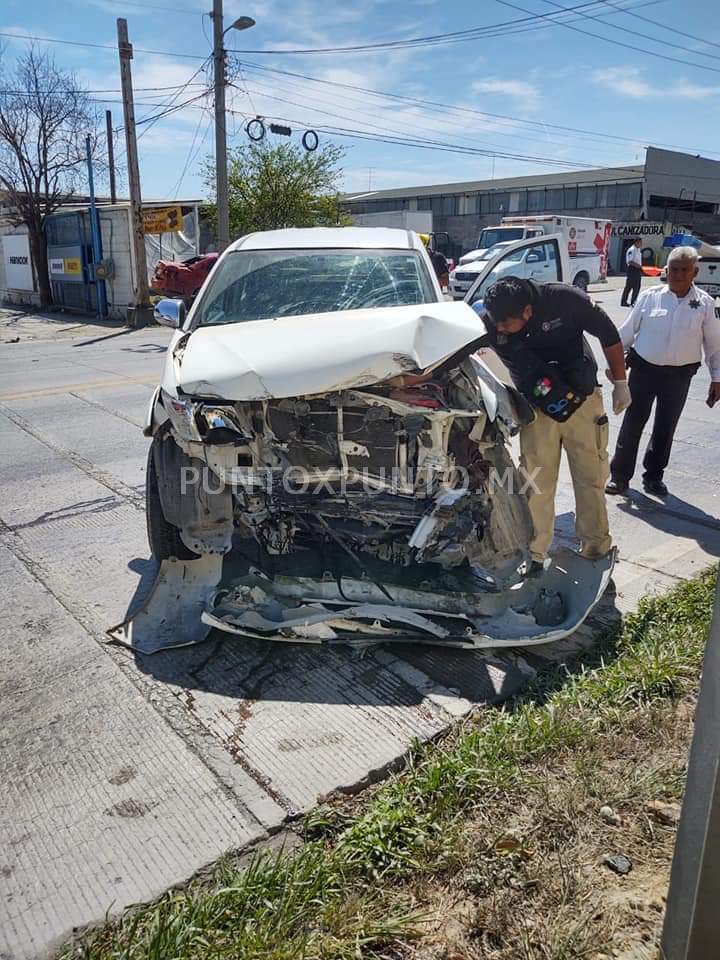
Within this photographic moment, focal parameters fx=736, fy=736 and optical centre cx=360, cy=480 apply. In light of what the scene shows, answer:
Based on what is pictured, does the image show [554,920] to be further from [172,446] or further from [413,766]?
[172,446]

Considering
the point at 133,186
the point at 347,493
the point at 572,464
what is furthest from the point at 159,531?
the point at 133,186

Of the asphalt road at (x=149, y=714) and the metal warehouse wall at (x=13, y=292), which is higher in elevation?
the metal warehouse wall at (x=13, y=292)

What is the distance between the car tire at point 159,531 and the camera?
3926 mm

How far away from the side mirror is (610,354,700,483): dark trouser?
11.1ft

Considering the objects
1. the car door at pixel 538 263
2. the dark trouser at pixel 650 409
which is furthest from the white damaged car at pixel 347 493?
the car door at pixel 538 263

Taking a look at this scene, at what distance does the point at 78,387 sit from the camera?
9602 mm

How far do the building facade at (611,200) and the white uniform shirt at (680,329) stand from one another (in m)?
38.7

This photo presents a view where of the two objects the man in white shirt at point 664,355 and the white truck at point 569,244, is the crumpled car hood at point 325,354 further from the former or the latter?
the white truck at point 569,244

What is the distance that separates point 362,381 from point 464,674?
141 cm

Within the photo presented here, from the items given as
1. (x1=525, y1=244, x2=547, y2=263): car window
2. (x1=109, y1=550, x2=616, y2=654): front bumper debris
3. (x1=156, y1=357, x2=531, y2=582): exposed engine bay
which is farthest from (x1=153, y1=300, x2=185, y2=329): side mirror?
(x1=525, y1=244, x2=547, y2=263): car window

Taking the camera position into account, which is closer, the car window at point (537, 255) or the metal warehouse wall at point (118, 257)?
→ the car window at point (537, 255)

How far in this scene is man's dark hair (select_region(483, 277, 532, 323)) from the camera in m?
3.64

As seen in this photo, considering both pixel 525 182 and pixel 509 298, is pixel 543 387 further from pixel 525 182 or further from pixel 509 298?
pixel 525 182

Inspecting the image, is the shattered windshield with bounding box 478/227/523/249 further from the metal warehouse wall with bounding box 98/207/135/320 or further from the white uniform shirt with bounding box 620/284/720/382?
the white uniform shirt with bounding box 620/284/720/382
